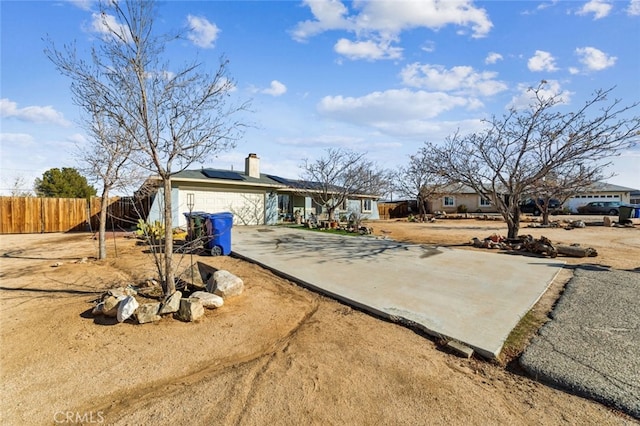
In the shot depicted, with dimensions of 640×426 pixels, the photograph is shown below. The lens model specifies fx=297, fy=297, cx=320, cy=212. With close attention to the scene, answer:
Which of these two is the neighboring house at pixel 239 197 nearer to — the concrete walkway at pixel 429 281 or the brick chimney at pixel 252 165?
the brick chimney at pixel 252 165

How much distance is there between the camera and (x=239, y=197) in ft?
54.5

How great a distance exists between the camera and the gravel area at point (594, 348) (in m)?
2.55

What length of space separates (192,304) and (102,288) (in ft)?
8.29

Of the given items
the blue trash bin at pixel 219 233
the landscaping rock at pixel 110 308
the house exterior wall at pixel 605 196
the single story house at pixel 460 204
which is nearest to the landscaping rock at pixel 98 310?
the landscaping rock at pixel 110 308

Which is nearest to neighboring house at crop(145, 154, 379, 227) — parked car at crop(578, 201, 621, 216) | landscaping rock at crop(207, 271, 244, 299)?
landscaping rock at crop(207, 271, 244, 299)

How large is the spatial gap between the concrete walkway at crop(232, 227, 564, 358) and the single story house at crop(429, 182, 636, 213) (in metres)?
27.1

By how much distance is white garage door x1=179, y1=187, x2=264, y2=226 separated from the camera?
1471cm

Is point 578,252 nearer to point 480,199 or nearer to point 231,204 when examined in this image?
point 231,204

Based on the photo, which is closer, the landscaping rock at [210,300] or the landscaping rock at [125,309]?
the landscaping rock at [125,309]

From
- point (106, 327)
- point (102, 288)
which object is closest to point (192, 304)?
point (106, 327)

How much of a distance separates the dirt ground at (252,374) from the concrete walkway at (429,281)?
0.42 metres

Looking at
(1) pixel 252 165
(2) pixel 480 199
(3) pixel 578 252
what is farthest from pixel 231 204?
(2) pixel 480 199

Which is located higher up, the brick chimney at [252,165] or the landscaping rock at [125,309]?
the brick chimney at [252,165]

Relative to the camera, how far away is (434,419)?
221 cm
